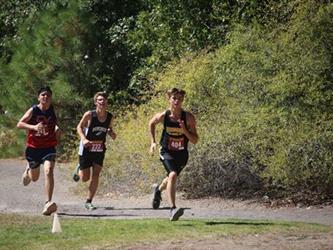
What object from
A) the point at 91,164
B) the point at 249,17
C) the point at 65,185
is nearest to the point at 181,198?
the point at 91,164

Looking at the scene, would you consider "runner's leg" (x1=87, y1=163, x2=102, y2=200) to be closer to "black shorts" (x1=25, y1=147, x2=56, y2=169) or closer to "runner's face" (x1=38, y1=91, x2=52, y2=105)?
"black shorts" (x1=25, y1=147, x2=56, y2=169)

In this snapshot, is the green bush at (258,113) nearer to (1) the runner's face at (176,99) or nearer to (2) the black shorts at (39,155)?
(1) the runner's face at (176,99)

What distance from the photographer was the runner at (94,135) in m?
11.5

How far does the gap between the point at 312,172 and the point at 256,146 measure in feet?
3.74

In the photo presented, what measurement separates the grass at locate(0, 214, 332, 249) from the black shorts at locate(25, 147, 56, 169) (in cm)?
103

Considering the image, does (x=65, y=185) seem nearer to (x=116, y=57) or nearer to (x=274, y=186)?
(x=274, y=186)

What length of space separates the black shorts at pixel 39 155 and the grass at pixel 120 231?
3.37ft

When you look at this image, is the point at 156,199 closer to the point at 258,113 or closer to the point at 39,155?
the point at 39,155

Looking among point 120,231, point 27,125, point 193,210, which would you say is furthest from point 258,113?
point 120,231

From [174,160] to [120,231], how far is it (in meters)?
1.71

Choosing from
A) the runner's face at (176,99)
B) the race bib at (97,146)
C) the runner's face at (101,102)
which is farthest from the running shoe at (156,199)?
the runner's face at (176,99)

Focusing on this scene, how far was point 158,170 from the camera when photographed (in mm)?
13750

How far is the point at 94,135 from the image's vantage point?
38.4 ft

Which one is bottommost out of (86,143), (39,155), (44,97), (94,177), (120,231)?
(120,231)
